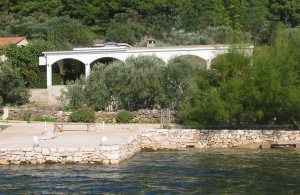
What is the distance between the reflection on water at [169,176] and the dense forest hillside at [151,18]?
38.2m

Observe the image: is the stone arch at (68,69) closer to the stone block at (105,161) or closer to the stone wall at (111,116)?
the stone wall at (111,116)

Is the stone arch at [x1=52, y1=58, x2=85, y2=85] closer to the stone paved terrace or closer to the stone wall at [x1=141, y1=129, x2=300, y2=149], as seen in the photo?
the stone paved terrace

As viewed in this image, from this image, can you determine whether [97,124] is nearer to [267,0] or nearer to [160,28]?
[160,28]

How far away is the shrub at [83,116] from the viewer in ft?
116

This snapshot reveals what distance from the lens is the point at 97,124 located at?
34344mm

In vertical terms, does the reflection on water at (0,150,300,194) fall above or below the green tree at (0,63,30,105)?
below

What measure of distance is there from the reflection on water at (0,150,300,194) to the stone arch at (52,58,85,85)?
23064 millimetres

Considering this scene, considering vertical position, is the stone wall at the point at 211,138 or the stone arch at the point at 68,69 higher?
the stone arch at the point at 68,69

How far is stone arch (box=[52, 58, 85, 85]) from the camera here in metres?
48.8

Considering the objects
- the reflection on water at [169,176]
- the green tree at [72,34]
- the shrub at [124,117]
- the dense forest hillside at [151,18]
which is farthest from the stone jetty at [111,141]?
the dense forest hillside at [151,18]

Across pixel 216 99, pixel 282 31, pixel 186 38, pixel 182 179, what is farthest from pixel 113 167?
pixel 186 38

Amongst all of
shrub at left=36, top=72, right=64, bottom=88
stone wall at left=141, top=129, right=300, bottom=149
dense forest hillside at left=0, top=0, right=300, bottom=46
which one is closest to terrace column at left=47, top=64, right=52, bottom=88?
shrub at left=36, top=72, right=64, bottom=88

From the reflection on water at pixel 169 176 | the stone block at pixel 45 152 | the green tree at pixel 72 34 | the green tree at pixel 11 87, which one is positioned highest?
the green tree at pixel 72 34

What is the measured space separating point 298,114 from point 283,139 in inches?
80.0
